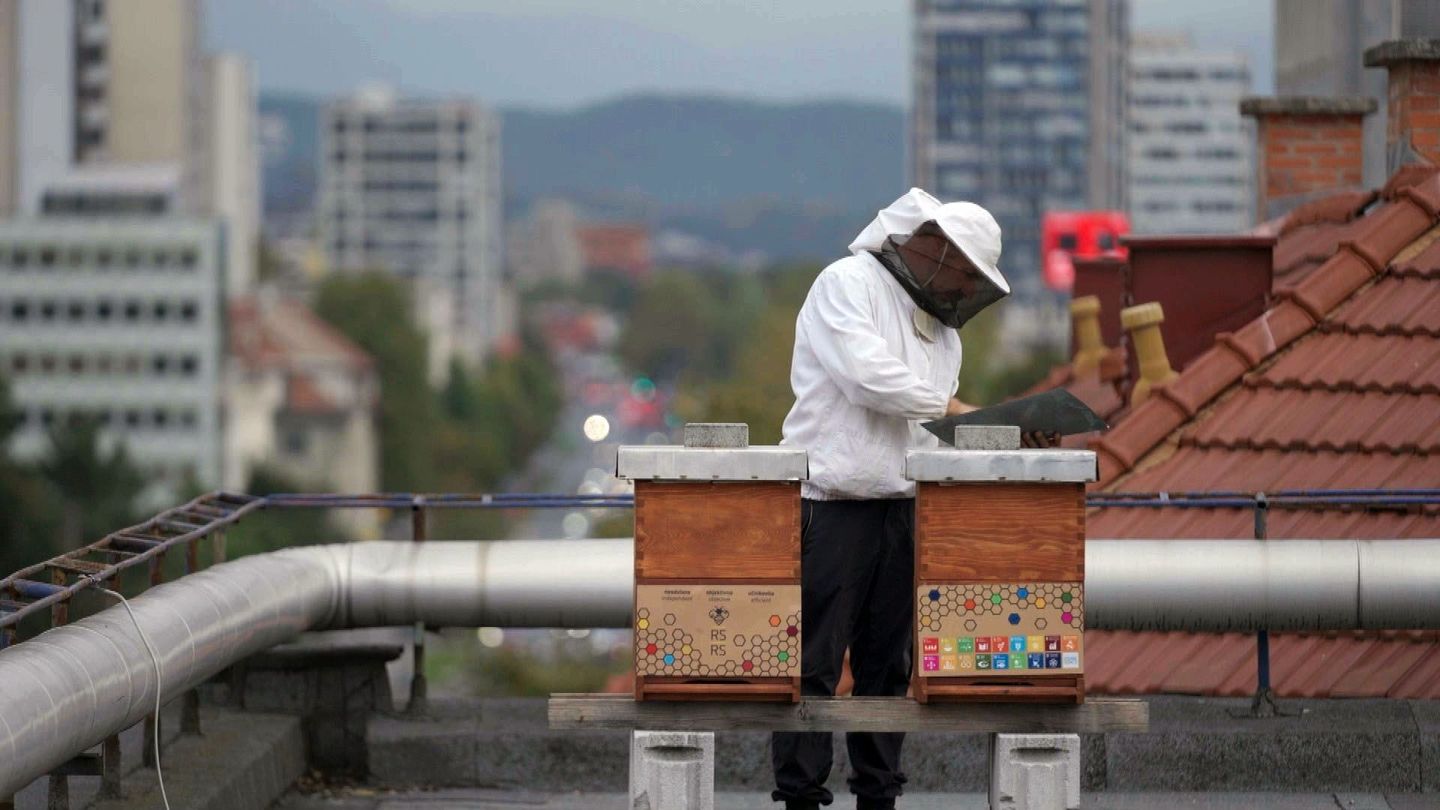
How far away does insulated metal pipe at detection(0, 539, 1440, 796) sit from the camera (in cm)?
712

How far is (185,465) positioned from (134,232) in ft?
44.1

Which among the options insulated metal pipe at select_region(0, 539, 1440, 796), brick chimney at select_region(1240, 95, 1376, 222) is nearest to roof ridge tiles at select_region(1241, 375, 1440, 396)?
insulated metal pipe at select_region(0, 539, 1440, 796)

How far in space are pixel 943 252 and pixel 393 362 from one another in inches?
6543

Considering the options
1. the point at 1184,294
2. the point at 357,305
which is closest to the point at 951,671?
the point at 1184,294

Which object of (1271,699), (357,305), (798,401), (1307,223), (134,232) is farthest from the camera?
(357,305)

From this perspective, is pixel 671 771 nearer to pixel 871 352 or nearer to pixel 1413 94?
pixel 871 352

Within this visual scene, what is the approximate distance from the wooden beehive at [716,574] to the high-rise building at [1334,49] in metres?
14.9

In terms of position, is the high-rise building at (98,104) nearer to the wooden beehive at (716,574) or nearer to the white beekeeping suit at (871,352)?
the white beekeeping suit at (871,352)

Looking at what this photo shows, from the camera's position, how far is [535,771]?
9.99 m

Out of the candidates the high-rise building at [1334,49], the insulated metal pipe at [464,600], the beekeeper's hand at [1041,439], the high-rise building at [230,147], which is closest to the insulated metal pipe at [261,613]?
the insulated metal pipe at [464,600]

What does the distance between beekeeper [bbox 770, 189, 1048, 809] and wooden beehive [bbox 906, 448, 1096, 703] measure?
47cm

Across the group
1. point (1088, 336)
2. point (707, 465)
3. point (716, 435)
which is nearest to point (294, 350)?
point (1088, 336)

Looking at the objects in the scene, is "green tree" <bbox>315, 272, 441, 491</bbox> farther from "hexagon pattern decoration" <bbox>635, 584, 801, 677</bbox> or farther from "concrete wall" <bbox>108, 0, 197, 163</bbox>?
"hexagon pattern decoration" <bbox>635, 584, 801, 677</bbox>

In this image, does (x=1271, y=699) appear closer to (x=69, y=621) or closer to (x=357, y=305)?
(x=69, y=621)
